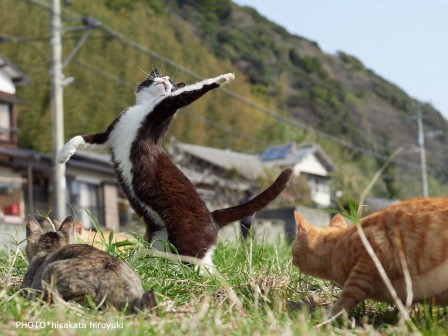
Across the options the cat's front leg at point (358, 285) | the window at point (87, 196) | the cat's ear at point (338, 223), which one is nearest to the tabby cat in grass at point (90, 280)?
the cat's front leg at point (358, 285)

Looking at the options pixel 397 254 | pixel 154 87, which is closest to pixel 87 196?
pixel 154 87

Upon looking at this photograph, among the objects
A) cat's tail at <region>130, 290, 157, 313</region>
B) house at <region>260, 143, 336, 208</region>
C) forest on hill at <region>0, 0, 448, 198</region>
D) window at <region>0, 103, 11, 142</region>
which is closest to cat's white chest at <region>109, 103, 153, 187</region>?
cat's tail at <region>130, 290, 157, 313</region>

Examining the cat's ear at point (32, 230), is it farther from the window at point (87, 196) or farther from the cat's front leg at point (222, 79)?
the window at point (87, 196)

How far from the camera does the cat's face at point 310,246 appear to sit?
3285 millimetres

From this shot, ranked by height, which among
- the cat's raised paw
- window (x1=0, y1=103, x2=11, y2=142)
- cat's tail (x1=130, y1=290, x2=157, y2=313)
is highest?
window (x1=0, y1=103, x2=11, y2=142)

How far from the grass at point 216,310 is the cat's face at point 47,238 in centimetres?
16

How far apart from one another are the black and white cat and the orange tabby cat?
1.14 meters

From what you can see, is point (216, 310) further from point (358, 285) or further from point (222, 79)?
point (222, 79)

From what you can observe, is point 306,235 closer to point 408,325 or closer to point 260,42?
point 408,325

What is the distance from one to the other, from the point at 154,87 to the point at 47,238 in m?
1.33

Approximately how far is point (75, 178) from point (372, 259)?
23150 millimetres

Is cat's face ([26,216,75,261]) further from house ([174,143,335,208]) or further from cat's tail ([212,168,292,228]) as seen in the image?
house ([174,143,335,208])

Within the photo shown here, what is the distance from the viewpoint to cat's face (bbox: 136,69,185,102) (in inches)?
177

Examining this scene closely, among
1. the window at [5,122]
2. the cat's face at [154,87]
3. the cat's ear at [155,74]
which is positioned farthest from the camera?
the window at [5,122]
